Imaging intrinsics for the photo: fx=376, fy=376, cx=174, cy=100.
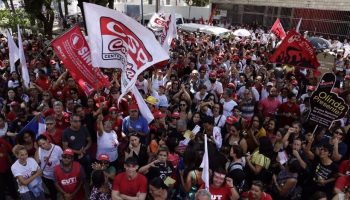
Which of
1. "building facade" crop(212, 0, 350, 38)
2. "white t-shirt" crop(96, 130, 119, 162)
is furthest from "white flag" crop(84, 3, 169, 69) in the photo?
"building facade" crop(212, 0, 350, 38)

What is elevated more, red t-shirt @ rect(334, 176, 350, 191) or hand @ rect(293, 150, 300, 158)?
hand @ rect(293, 150, 300, 158)

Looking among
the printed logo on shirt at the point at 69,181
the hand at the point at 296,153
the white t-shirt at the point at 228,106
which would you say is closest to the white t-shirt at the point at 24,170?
the printed logo on shirt at the point at 69,181

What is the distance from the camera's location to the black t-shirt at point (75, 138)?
573 centimetres

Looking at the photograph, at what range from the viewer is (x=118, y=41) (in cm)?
564

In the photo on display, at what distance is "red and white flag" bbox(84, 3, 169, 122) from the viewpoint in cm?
537

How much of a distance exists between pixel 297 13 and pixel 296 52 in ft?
90.1

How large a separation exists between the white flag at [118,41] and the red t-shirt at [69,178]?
1.51 m

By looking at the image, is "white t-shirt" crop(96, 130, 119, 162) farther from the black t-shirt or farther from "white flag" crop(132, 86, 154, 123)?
"white flag" crop(132, 86, 154, 123)

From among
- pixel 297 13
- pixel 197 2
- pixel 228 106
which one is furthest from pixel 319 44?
pixel 197 2

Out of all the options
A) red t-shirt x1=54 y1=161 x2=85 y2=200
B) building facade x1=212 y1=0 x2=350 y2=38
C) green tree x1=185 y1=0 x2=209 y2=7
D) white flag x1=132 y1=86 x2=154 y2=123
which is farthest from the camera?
green tree x1=185 y1=0 x2=209 y2=7

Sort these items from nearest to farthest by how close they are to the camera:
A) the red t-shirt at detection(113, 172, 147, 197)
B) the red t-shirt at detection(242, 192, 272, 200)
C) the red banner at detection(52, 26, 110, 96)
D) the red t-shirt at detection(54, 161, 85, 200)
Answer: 1. the red t-shirt at detection(242, 192, 272, 200)
2. the red t-shirt at detection(113, 172, 147, 197)
3. the red t-shirt at detection(54, 161, 85, 200)
4. the red banner at detection(52, 26, 110, 96)

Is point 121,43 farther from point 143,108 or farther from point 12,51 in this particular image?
point 12,51

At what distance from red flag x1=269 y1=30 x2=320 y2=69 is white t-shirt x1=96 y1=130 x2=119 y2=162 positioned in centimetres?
508

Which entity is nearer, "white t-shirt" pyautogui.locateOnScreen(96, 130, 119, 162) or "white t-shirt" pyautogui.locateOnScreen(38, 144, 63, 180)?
"white t-shirt" pyautogui.locateOnScreen(38, 144, 63, 180)
